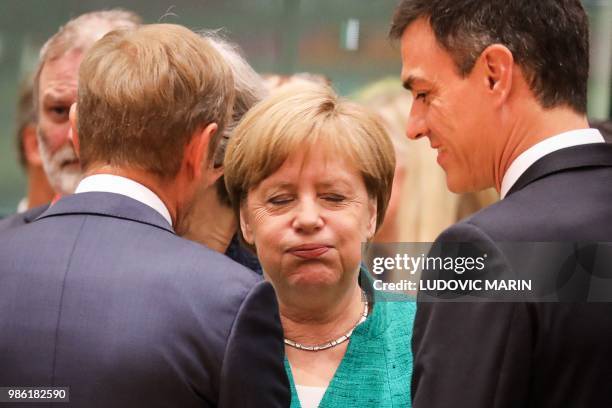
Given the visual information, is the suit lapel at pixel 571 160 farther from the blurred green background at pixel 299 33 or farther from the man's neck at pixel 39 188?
the man's neck at pixel 39 188

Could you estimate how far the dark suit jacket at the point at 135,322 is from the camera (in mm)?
1893

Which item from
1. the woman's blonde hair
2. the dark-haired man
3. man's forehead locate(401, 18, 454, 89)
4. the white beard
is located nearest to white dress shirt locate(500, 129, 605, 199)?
the dark-haired man

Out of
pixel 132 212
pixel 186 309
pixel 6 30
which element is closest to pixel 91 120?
pixel 132 212

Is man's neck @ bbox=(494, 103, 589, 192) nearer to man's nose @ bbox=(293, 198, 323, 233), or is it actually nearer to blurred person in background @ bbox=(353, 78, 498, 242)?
man's nose @ bbox=(293, 198, 323, 233)

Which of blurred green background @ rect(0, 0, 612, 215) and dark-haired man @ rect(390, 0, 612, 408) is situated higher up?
blurred green background @ rect(0, 0, 612, 215)

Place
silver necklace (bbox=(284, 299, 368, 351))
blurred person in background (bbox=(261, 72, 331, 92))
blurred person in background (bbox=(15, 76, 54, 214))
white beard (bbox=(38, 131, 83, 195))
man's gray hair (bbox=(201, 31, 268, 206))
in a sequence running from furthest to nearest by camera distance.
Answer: blurred person in background (bbox=(15, 76, 54, 214)), blurred person in background (bbox=(261, 72, 331, 92)), white beard (bbox=(38, 131, 83, 195)), man's gray hair (bbox=(201, 31, 268, 206)), silver necklace (bbox=(284, 299, 368, 351))

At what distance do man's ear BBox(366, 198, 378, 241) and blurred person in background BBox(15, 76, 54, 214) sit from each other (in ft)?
5.82

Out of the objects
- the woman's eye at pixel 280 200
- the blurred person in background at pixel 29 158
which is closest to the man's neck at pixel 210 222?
the woman's eye at pixel 280 200

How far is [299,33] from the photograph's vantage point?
3.78m

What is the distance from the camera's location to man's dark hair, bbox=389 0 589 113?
213cm

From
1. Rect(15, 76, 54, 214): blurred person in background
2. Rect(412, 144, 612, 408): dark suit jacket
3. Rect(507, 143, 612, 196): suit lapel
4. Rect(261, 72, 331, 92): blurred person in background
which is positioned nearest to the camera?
Rect(412, 144, 612, 408): dark suit jacket

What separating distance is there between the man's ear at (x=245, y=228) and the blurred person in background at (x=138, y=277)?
46 cm

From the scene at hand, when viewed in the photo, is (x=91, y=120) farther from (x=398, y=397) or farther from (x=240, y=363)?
(x=398, y=397)

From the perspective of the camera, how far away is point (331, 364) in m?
2.50
